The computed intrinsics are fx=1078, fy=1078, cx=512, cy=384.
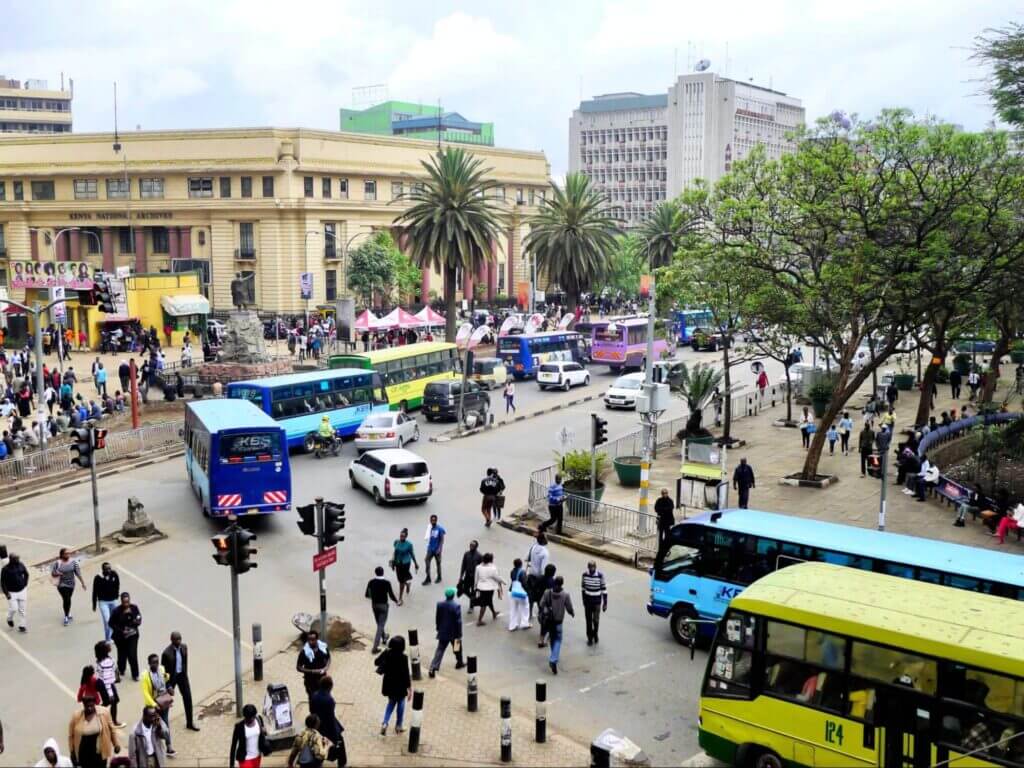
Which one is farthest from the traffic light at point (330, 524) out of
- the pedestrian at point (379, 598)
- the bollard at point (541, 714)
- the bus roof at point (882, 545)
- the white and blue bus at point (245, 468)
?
the white and blue bus at point (245, 468)

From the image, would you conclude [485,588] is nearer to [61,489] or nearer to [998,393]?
[61,489]

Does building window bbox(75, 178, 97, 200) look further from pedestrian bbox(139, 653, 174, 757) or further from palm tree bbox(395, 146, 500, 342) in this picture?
pedestrian bbox(139, 653, 174, 757)

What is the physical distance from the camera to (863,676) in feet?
39.5

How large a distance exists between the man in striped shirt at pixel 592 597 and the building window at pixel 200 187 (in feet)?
217

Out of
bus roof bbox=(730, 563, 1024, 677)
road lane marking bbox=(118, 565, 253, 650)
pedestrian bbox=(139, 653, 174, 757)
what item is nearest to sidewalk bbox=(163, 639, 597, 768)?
pedestrian bbox=(139, 653, 174, 757)

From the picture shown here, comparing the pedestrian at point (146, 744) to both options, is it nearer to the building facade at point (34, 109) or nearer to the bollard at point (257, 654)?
the bollard at point (257, 654)

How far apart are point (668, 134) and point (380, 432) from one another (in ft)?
453

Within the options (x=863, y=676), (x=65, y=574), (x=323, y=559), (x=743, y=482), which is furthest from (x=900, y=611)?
(x=743, y=482)

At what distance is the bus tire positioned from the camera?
17469 mm

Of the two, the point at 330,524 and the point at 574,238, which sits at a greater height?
the point at 574,238

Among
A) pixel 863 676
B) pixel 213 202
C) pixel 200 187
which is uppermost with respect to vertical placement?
pixel 200 187

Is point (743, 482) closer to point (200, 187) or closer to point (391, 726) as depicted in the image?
point (391, 726)

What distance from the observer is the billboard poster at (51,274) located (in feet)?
193

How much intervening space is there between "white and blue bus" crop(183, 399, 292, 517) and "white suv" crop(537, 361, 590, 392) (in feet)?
82.0
